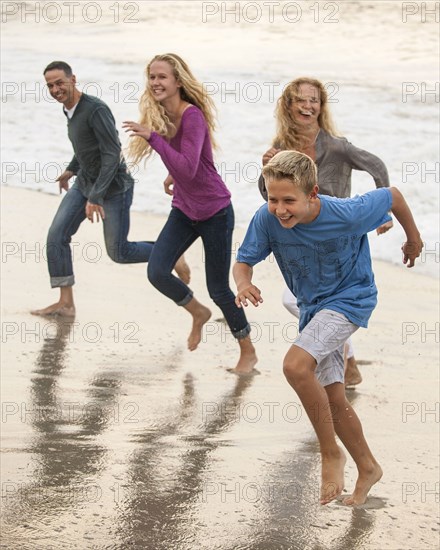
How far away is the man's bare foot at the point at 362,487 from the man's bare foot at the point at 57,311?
11.7 feet

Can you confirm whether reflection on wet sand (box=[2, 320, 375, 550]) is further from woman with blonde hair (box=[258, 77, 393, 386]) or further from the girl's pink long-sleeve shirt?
the girl's pink long-sleeve shirt

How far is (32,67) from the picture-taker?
20.0m

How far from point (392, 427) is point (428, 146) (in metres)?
9.41

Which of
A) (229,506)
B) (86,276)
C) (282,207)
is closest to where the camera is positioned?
(282,207)

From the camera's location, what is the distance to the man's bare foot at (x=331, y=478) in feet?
14.5

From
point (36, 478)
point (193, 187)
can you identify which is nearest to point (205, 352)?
point (193, 187)

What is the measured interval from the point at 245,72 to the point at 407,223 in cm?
1525

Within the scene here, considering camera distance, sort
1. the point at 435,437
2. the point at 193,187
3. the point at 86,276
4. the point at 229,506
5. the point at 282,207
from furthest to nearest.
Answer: the point at 86,276 → the point at 193,187 → the point at 435,437 → the point at 229,506 → the point at 282,207

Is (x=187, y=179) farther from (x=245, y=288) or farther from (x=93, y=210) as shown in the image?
(x=245, y=288)

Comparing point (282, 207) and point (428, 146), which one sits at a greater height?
point (428, 146)

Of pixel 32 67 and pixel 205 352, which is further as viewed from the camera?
pixel 32 67

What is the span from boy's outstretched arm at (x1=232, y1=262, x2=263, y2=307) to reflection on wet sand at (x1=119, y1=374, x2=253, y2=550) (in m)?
0.95

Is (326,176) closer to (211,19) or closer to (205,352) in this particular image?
(205,352)

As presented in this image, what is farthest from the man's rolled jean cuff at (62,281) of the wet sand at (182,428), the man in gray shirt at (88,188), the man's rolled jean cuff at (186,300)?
the man's rolled jean cuff at (186,300)
